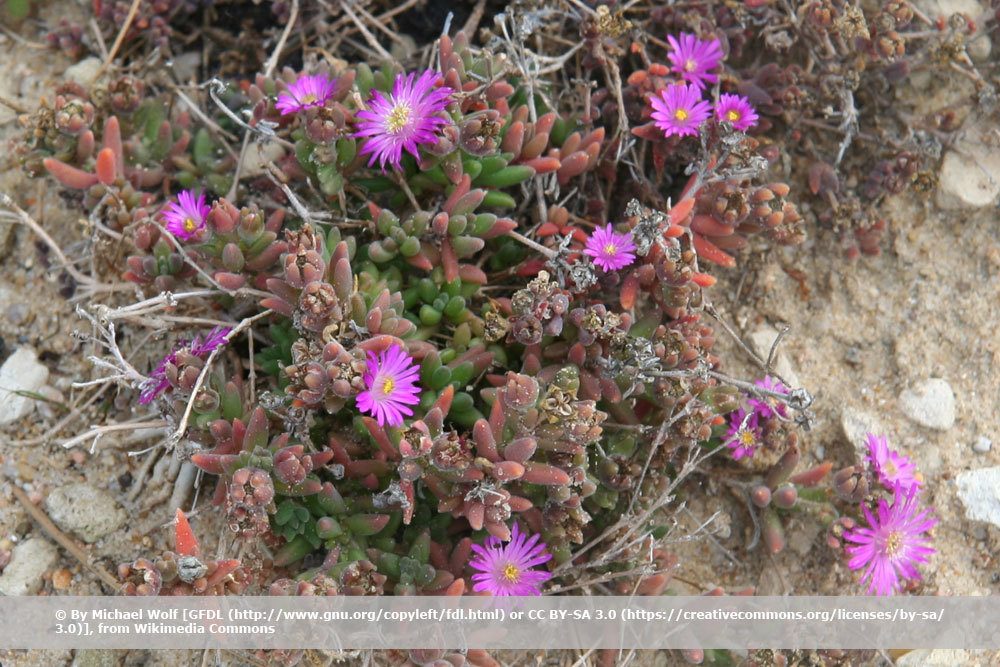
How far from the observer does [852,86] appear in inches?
117

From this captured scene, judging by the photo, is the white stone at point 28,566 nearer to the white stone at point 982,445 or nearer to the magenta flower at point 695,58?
the magenta flower at point 695,58

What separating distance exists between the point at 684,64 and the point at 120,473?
2.17 meters

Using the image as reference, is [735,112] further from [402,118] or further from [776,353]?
[402,118]

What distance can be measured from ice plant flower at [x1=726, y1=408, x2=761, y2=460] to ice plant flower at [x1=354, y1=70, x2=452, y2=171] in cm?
122

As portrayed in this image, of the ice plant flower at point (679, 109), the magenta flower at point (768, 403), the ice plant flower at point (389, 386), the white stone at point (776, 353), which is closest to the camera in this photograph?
the ice plant flower at point (389, 386)

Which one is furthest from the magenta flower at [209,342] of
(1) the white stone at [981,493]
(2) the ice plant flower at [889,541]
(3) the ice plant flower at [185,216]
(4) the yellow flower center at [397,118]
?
(1) the white stone at [981,493]

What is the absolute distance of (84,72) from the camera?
10.3 feet

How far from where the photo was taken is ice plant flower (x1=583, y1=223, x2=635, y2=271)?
2566 millimetres

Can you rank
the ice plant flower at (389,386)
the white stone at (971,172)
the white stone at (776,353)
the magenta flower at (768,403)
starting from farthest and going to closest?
the white stone at (971,172) → the white stone at (776,353) → the magenta flower at (768,403) → the ice plant flower at (389,386)

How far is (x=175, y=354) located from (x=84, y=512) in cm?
56

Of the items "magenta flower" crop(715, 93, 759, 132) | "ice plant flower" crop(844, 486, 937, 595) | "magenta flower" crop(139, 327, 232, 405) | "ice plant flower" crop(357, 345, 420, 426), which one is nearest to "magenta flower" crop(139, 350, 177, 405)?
"magenta flower" crop(139, 327, 232, 405)

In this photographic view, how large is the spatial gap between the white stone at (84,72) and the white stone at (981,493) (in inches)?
125

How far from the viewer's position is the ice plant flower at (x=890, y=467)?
2623 mm

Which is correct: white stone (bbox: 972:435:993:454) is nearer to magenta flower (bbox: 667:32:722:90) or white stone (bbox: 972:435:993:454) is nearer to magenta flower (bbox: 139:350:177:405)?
magenta flower (bbox: 667:32:722:90)
